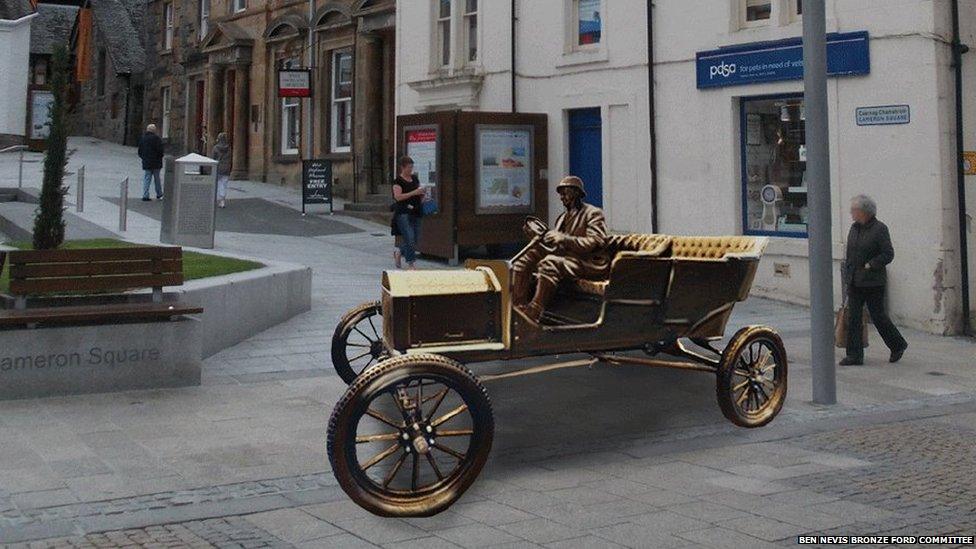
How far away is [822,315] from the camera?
9203 millimetres

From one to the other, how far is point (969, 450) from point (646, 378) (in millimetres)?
2940

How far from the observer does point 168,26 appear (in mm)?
42500

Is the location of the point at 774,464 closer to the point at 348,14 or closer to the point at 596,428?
the point at 596,428

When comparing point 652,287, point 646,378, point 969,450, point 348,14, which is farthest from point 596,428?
point 348,14

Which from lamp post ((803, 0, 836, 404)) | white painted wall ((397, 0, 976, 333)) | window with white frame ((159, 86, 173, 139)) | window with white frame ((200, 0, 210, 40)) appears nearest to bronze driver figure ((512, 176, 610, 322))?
lamp post ((803, 0, 836, 404))

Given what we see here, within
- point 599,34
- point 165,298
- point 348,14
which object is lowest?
point 165,298

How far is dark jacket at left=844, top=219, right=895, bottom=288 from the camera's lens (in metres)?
11.2

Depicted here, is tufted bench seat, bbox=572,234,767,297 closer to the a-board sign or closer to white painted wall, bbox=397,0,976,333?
white painted wall, bbox=397,0,976,333

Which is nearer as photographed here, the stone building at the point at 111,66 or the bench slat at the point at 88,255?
the bench slat at the point at 88,255

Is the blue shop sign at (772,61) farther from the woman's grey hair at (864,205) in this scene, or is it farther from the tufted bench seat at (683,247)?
the tufted bench seat at (683,247)

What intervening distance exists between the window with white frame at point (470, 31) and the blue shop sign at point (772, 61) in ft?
21.2

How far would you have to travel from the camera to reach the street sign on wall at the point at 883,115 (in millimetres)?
14516

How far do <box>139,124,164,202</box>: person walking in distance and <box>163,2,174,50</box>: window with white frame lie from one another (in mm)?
17357

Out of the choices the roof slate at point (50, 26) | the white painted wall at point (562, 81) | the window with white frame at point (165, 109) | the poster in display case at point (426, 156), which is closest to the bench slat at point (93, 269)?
the poster in display case at point (426, 156)
